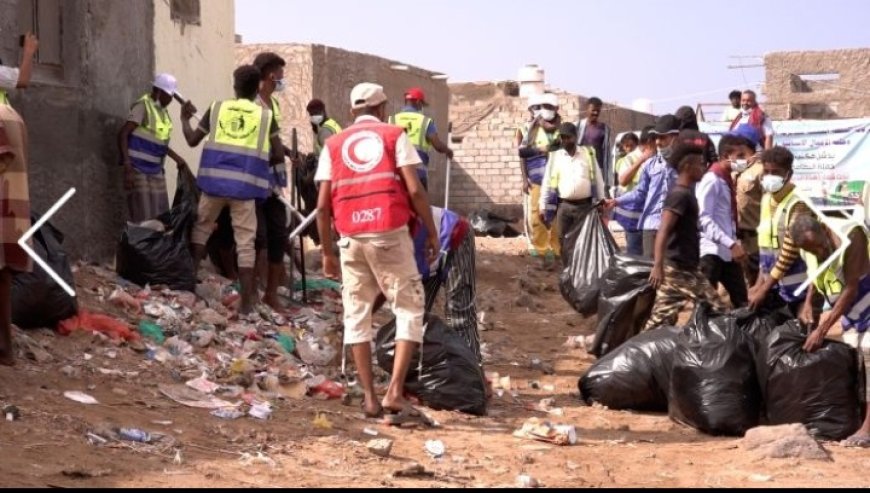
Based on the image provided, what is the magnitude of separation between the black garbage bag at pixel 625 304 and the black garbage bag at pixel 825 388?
1.98 meters

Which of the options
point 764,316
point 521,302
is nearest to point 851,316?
point 764,316

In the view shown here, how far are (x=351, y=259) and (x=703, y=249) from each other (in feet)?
9.19

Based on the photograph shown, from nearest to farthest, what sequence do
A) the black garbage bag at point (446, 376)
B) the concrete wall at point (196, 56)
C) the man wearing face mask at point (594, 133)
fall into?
the black garbage bag at point (446, 376)
the concrete wall at point (196, 56)
the man wearing face mask at point (594, 133)

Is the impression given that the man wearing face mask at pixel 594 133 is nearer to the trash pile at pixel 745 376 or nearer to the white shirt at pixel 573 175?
the white shirt at pixel 573 175

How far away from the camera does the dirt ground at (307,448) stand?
545cm

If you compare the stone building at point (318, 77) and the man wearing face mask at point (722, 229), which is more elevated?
the stone building at point (318, 77)

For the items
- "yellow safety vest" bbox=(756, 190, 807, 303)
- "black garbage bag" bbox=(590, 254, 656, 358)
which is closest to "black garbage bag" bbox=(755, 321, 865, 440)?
"yellow safety vest" bbox=(756, 190, 807, 303)

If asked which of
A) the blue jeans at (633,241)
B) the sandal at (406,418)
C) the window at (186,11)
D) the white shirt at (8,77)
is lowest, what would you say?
the sandal at (406,418)

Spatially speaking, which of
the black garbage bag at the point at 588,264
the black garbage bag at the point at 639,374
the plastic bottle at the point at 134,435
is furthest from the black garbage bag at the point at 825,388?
the black garbage bag at the point at 588,264

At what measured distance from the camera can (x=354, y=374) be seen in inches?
311

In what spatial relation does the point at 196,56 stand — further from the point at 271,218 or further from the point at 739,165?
the point at 739,165

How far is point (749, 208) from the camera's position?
31.5 feet

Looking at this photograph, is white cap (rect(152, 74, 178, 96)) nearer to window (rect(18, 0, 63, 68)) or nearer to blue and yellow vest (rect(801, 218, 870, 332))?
window (rect(18, 0, 63, 68))

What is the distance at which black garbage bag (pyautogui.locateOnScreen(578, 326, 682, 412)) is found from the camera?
7391 mm
